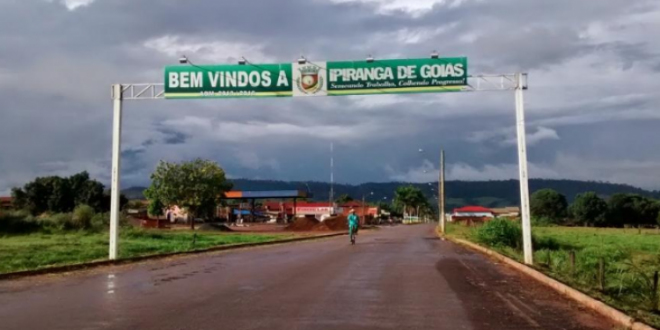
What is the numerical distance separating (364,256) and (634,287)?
11.3 meters

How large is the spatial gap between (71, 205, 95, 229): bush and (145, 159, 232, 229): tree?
2075 cm

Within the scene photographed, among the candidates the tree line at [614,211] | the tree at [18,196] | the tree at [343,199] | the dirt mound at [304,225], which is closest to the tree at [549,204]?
the tree line at [614,211]

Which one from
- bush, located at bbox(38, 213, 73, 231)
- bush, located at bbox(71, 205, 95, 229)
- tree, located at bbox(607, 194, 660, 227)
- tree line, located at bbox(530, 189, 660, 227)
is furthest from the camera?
tree line, located at bbox(530, 189, 660, 227)

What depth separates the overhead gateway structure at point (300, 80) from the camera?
21.7 m

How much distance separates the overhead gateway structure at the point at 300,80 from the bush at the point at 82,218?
32.1m

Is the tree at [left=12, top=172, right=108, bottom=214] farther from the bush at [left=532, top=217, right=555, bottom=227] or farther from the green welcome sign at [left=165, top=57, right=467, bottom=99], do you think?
the green welcome sign at [left=165, top=57, right=467, bottom=99]

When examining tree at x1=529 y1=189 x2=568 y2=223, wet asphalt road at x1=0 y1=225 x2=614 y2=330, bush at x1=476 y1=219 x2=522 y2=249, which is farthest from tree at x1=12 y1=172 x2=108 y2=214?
tree at x1=529 y1=189 x2=568 y2=223

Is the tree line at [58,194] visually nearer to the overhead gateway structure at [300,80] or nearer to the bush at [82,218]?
the bush at [82,218]

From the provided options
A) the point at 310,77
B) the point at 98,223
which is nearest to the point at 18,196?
the point at 98,223

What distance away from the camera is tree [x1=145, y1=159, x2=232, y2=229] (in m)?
74.9

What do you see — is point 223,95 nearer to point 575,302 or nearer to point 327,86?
point 327,86

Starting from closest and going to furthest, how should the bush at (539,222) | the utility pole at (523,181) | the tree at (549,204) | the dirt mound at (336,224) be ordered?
the utility pole at (523,181) < the bush at (539,222) < the dirt mound at (336,224) < the tree at (549,204)

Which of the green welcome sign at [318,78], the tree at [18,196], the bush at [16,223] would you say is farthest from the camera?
the tree at [18,196]

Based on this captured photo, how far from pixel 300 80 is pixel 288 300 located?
448 inches
